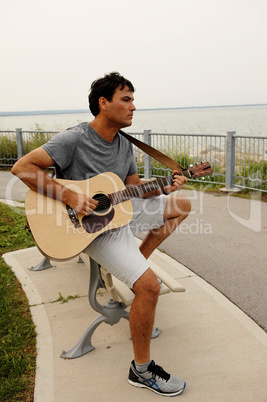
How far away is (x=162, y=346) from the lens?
2.96 metres

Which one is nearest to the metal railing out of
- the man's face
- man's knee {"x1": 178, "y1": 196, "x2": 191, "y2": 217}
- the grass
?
man's knee {"x1": 178, "y1": 196, "x2": 191, "y2": 217}

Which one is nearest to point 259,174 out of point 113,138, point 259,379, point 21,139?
point 113,138

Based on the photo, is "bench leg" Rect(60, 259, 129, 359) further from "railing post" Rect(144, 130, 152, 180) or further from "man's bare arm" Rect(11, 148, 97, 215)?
Answer: "railing post" Rect(144, 130, 152, 180)

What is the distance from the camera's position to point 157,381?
2475 mm

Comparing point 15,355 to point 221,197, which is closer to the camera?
point 15,355

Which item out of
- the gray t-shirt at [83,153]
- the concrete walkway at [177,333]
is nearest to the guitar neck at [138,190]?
the gray t-shirt at [83,153]

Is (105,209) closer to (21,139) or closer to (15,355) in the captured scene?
(15,355)

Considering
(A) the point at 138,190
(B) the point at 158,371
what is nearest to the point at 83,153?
(A) the point at 138,190

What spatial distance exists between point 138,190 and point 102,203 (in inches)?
13.5

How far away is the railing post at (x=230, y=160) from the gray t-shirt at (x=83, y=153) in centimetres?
558

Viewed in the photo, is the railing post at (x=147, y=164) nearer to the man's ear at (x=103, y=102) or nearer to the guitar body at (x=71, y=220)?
the man's ear at (x=103, y=102)

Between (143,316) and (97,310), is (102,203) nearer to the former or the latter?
(97,310)

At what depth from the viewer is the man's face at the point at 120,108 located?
311cm

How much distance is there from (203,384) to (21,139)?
12.0m
